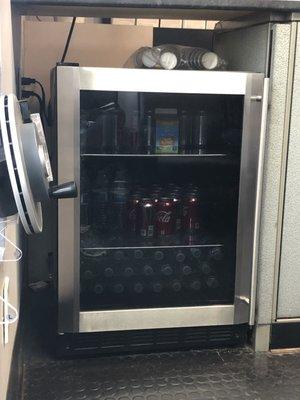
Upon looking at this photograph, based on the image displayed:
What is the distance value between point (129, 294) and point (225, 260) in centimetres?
29

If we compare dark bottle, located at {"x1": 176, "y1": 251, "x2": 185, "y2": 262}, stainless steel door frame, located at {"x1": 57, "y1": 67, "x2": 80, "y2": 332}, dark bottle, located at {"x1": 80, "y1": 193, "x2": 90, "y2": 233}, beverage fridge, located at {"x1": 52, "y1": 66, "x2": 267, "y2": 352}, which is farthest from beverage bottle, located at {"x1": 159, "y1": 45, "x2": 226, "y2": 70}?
dark bottle, located at {"x1": 176, "y1": 251, "x2": 185, "y2": 262}

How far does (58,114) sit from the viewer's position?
4.23 feet

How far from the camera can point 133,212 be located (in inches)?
58.7

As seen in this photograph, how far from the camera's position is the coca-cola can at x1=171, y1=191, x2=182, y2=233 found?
4.95ft

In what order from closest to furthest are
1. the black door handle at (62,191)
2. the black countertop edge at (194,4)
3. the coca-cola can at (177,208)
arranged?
the black door handle at (62,191)
the black countertop edge at (194,4)
the coca-cola can at (177,208)

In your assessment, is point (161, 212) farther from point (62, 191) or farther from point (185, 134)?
point (62, 191)

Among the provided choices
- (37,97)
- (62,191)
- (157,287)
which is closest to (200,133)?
(157,287)

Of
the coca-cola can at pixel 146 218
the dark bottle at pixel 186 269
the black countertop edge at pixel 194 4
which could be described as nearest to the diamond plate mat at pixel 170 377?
the dark bottle at pixel 186 269

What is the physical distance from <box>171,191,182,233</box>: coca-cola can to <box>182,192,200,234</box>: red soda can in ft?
0.04

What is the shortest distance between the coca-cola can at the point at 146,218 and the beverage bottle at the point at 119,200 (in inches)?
1.8

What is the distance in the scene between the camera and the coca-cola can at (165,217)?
4.92ft

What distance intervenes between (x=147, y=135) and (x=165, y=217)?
24 cm

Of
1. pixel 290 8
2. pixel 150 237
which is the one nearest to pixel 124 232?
pixel 150 237

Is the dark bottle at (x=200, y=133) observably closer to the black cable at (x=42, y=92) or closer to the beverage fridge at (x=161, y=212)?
the beverage fridge at (x=161, y=212)
